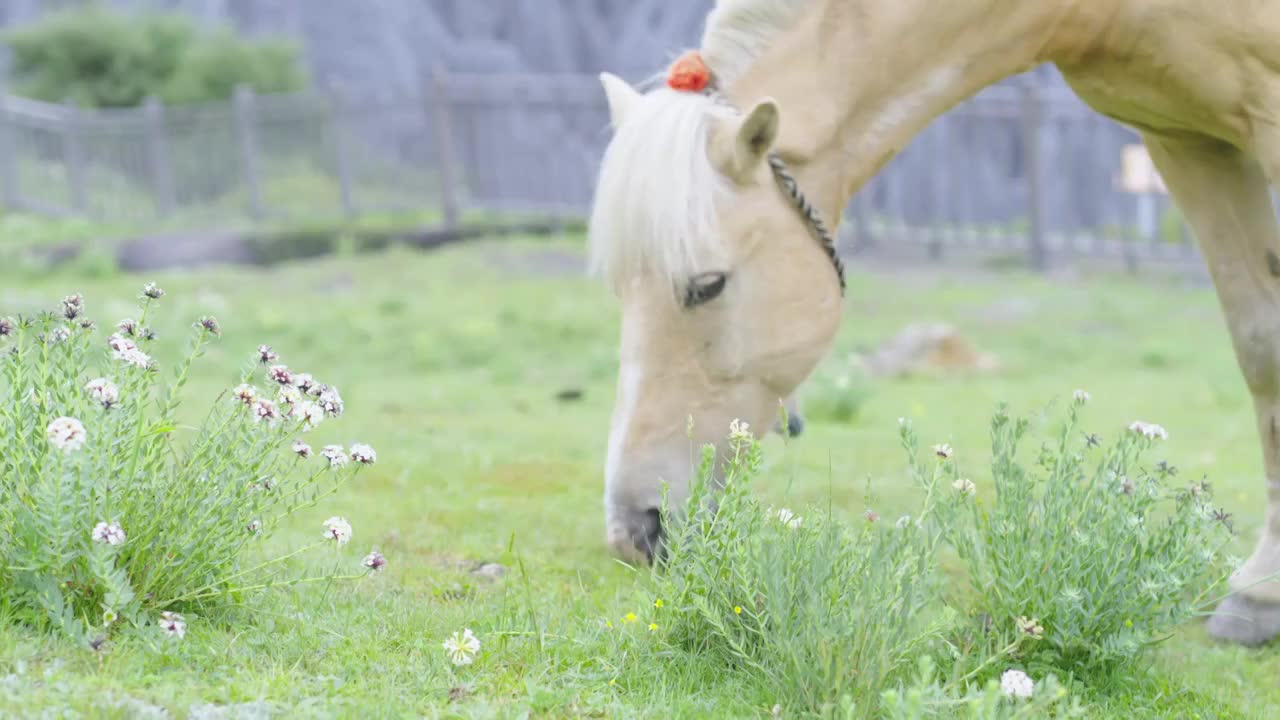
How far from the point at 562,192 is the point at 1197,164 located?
1461 cm

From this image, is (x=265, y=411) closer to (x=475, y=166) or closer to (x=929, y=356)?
(x=929, y=356)

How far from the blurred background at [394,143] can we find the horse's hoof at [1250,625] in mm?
9512

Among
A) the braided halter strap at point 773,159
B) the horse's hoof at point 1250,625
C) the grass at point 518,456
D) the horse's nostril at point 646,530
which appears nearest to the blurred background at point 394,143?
the grass at point 518,456

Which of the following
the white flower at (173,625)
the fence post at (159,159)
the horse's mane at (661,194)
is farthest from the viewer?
the fence post at (159,159)

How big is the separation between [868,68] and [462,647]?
191cm

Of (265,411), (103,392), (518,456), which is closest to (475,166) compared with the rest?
(518,456)

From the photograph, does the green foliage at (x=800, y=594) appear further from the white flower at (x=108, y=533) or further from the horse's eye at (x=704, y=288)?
the white flower at (x=108, y=533)

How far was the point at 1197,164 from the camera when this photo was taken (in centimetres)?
405

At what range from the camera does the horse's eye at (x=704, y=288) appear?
347cm

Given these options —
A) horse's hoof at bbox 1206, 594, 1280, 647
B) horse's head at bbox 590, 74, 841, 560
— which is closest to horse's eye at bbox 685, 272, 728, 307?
horse's head at bbox 590, 74, 841, 560

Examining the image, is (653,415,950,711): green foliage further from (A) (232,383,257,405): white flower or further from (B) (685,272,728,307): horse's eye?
(A) (232,383,257,405): white flower

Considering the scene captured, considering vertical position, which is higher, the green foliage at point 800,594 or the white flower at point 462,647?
the green foliage at point 800,594

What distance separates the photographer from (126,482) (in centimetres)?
272

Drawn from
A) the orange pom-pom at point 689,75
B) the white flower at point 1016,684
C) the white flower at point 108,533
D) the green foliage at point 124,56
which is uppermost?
the green foliage at point 124,56
